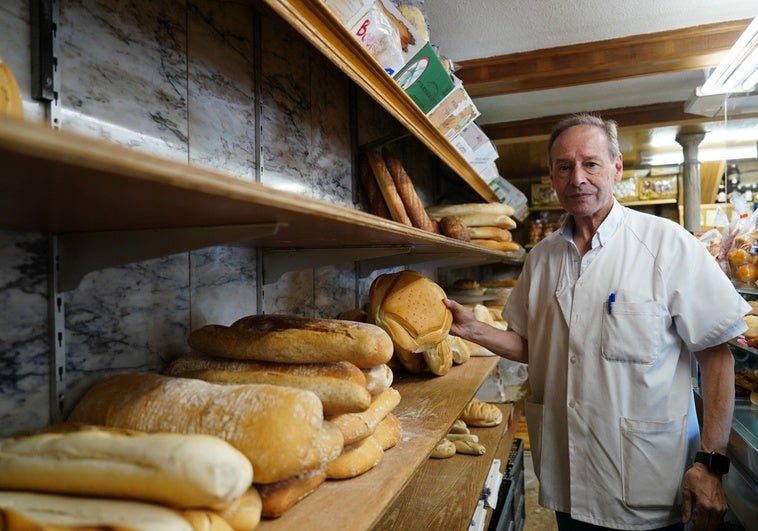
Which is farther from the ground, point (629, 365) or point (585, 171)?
point (585, 171)

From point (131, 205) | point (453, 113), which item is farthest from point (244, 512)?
point (453, 113)

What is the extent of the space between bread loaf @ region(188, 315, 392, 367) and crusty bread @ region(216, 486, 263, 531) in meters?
0.30

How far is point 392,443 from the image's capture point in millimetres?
1046

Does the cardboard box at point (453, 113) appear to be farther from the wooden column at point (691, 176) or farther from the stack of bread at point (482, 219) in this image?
the wooden column at point (691, 176)

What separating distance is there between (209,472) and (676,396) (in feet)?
5.24

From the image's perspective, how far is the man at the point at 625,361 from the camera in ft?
5.16

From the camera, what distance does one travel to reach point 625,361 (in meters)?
1.60

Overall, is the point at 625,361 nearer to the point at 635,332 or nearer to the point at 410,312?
the point at 635,332

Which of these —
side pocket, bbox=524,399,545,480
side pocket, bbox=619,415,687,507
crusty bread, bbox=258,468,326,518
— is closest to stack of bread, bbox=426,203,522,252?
side pocket, bbox=524,399,545,480

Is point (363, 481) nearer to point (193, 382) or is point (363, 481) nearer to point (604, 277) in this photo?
point (193, 382)

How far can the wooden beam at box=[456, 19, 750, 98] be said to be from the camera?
245 centimetres

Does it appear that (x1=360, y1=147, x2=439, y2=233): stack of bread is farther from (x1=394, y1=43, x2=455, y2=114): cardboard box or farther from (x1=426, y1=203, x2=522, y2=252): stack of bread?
(x1=426, y1=203, x2=522, y2=252): stack of bread

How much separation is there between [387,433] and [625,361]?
3.16 feet

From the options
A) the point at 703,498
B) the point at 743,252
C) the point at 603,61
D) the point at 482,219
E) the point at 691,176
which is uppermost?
the point at 603,61
